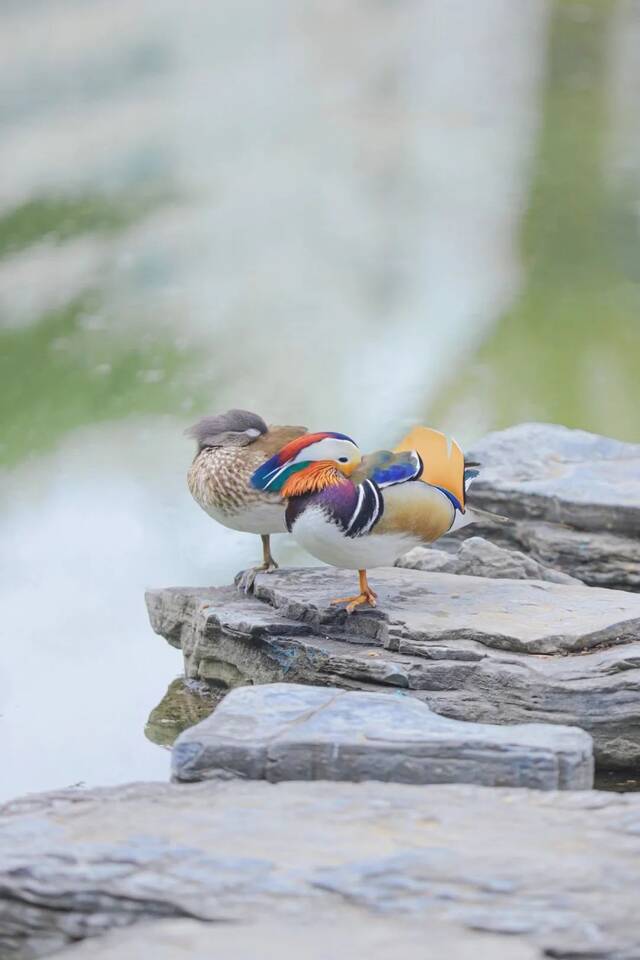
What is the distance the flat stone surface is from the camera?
1350 millimetres

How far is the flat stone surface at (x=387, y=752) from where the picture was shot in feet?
4.43

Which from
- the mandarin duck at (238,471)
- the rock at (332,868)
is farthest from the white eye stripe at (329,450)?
the rock at (332,868)

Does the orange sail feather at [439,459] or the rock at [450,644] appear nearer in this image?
the rock at [450,644]

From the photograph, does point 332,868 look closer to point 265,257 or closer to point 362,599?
point 362,599

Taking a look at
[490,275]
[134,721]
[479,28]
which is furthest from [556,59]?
[134,721]

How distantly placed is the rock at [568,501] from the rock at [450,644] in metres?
0.31

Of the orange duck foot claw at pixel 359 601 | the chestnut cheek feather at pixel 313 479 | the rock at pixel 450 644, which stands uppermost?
the chestnut cheek feather at pixel 313 479

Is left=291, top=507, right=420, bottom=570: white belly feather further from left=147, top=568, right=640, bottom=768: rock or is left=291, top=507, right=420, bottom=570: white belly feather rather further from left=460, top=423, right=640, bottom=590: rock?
left=460, top=423, right=640, bottom=590: rock

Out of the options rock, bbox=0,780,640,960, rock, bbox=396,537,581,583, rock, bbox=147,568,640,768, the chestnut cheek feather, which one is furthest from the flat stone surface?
rock, bbox=396,537,581,583

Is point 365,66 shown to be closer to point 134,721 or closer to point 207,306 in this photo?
point 207,306

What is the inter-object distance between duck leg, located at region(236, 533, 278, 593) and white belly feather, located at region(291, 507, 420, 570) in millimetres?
267

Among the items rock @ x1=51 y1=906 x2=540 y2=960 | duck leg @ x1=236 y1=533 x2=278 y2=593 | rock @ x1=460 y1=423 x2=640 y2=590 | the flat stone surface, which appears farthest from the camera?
rock @ x1=460 y1=423 x2=640 y2=590

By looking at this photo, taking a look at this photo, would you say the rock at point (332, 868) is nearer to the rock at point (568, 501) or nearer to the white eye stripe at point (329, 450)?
the white eye stripe at point (329, 450)

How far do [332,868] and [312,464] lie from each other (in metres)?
0.71
